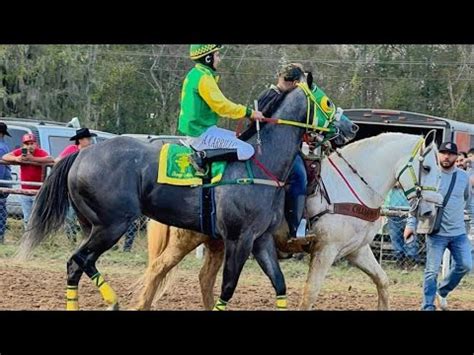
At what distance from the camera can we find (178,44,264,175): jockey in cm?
903

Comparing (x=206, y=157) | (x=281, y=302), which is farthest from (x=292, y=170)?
(x=281, y=302)

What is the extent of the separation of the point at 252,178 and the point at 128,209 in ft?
3.80

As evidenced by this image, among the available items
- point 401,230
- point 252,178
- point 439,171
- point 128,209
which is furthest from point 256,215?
point 401,230

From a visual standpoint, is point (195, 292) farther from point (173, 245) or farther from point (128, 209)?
point (128, 209)

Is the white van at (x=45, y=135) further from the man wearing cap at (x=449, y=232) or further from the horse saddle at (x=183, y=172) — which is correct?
the horse saddle at (x=183, y=172)

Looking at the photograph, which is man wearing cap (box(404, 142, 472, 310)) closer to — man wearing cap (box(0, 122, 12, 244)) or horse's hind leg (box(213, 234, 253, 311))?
horse's hind leg (box(213, 234, 253, 311))

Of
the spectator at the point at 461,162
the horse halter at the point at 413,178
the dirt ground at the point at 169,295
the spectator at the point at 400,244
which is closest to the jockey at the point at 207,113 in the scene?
the horse halter at the point at 413,178

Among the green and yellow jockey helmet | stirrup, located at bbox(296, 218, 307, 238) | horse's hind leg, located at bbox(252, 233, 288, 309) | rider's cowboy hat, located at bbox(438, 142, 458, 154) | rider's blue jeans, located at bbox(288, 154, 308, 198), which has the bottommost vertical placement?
horse's hind leg, located at bbox(252, 233, 288, 309)

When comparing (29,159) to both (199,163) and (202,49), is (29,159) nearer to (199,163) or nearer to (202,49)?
(199,163)

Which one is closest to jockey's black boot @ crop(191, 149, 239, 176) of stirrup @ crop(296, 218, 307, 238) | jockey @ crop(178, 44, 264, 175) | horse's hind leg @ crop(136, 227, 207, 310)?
jockey @ crop(178, 44, 264, 175)

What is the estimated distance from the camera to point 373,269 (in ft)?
34.2

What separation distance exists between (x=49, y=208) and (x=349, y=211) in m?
2.96

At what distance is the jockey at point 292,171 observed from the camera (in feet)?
31.3

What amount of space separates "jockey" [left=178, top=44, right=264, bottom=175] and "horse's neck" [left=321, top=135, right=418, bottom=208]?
4.48ft
